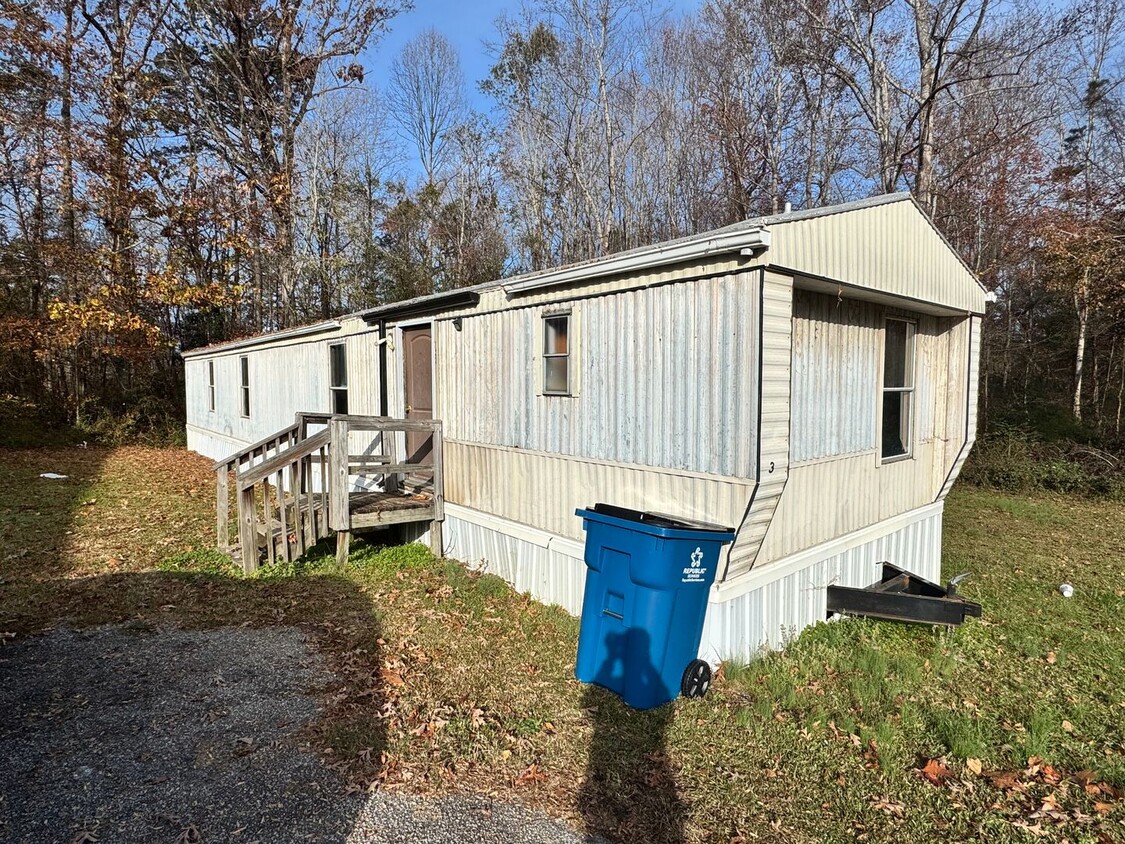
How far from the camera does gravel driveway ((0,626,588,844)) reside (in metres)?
2.76

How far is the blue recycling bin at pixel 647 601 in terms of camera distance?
3.71m

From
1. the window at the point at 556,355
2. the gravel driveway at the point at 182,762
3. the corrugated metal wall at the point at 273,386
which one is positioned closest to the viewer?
the gravel driveway at the point at 182,762

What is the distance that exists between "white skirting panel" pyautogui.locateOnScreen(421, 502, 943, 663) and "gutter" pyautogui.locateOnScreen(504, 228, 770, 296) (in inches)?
89.7

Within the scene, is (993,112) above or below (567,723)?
above

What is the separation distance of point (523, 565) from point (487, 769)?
104 inches

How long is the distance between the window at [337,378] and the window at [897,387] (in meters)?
7.09

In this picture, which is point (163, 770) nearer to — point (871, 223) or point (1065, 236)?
point (871, 223)

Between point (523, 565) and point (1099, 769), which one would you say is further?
point (523, 565)

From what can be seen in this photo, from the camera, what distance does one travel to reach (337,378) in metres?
9.30

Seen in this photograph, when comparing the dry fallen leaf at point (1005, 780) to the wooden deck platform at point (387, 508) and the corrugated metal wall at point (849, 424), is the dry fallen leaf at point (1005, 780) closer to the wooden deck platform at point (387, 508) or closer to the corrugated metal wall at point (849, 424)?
the corrugated metal wall at point (849, 424)

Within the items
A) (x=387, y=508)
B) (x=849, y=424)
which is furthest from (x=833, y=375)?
(x=387, y=508)

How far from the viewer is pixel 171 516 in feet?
27.8

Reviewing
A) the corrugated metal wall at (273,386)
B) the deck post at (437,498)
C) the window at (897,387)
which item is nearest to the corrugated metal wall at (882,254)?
the window at (897,387)

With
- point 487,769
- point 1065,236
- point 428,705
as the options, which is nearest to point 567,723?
point 487,769
